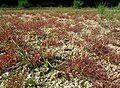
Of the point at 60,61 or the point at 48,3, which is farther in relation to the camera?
the point at 48,3

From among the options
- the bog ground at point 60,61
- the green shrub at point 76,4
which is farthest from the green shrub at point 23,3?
the bog ground at point 60,61

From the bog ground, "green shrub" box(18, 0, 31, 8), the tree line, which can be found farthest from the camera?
the tree line

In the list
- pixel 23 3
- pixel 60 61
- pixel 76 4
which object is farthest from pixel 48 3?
pixel 60 61

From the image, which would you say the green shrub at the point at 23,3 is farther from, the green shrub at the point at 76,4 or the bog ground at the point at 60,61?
the bog ground at the point at 60,61

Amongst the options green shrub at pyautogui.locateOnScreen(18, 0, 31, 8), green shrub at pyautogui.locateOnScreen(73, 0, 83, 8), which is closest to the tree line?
green shrub at pyautogui.locateOnScreen(18, 0, 31, 8)

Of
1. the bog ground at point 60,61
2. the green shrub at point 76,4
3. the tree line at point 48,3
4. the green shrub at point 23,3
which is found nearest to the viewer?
the bog ground at point 60,61

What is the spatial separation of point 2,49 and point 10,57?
1.04m

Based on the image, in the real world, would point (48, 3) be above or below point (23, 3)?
below

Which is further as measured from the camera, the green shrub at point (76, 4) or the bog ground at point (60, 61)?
the green shrub at point (76, 4)

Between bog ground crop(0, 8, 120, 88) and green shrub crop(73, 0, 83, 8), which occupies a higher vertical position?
green shrub crop(73, 0, 83, 8)

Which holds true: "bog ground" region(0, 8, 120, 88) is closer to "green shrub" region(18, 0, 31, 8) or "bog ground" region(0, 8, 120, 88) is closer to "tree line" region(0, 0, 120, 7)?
"green shrub" region(18, 0, 31, 8)

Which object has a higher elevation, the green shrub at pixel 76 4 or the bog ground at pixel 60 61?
the green shrub at pixel 76 4

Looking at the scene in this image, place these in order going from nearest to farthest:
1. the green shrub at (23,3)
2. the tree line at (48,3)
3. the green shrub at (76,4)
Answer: the green shrub at (23,3) < the tree line at (48,3) < the green shrub at (76,4)

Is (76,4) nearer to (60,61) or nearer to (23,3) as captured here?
(23,3)
